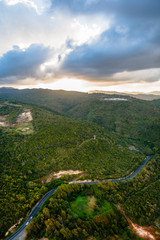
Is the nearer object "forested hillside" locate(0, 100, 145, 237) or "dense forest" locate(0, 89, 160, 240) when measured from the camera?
"dense forest" locate(0, 89, 160, 240)

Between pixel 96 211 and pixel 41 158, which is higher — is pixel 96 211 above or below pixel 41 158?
below

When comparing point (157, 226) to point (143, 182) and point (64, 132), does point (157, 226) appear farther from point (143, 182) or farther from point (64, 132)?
point (64, 132)

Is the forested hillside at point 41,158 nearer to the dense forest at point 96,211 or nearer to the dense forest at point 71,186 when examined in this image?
the dense forest at point 71,186

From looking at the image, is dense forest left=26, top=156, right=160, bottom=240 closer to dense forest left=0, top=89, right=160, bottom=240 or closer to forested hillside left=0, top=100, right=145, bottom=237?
dense forest left=0, top=89, right=160, bottom=240

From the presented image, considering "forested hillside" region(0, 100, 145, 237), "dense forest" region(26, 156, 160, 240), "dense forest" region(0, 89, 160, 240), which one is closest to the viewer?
"dense forest" region(26, 156, 160, 240)

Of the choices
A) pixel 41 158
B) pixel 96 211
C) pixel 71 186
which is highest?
pixel 41 158

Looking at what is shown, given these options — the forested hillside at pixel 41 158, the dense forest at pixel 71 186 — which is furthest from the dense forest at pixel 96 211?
the forested hillside at pixel 41 158

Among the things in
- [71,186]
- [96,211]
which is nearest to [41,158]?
[71,186]

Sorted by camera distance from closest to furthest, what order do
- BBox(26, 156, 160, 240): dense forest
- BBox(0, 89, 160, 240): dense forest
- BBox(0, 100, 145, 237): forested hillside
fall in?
BBox(26, 156, 160, 240): dense forest < BBox(0, 89, 160, 240): dense forest < BBox(0, 100, 145, 237): forested hillside

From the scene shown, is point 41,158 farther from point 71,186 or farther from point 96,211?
point 96,211

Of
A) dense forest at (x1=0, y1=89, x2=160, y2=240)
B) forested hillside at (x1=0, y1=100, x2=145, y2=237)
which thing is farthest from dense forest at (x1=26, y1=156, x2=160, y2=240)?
forested hillside at (x1=0, y1=100, x2=145, y2=237)

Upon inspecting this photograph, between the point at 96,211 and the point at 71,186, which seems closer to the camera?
the point at 96,211
